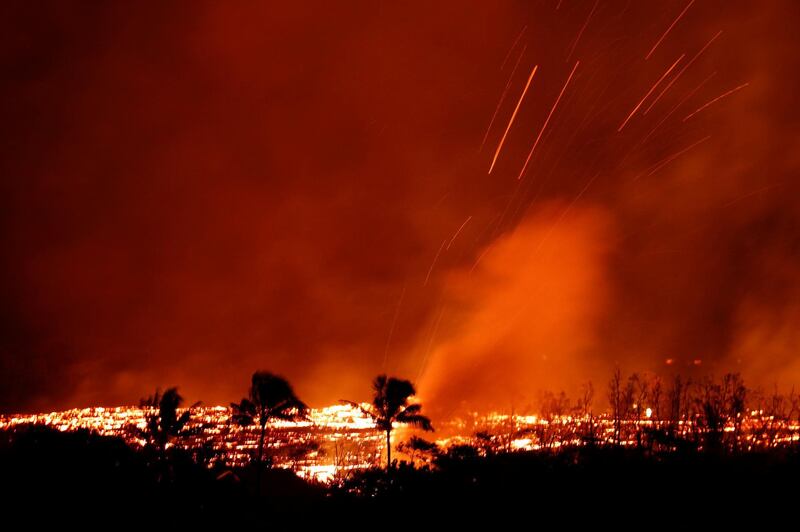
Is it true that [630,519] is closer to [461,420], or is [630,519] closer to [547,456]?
[547,456]

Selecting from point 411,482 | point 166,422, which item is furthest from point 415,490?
point 166,422

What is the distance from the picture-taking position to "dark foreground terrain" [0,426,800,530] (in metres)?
13.3

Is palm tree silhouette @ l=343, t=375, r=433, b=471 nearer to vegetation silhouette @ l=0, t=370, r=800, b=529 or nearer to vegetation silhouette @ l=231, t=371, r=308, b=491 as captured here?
vegetation silhouette @ l=231, t=371, r=308, b=491

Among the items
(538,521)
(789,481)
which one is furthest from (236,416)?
(789,481)

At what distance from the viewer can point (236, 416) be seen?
35.1 metres

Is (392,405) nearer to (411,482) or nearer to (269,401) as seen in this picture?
(269,401)

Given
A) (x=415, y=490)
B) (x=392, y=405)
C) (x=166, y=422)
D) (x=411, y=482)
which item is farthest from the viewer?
(x=392, y=405)

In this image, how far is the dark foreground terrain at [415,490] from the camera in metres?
13.3

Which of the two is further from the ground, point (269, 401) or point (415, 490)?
point (269, 401)

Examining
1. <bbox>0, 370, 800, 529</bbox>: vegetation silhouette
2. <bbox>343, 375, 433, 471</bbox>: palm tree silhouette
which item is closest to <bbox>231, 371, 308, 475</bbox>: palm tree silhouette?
<bbox>343, 375, 433, 471</bbox>: palm tree silhouette

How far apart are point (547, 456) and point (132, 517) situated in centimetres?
1163

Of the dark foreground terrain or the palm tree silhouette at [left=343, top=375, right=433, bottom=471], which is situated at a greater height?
the palm tree silhouette at [left=343, top=375, right=433, bottom=471]

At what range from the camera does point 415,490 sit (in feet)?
49.6

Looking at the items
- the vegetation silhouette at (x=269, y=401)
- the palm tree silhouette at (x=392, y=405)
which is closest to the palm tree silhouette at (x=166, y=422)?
the vegetation silhouette at (x=269, y=401)
